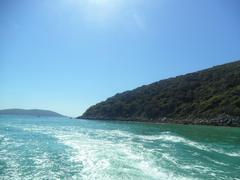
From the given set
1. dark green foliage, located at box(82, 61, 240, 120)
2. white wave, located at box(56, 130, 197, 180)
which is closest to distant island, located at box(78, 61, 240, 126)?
dark green foliage, located at box(82, 61, 240, 120)

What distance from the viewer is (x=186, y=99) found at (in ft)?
301

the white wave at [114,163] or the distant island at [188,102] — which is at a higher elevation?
the distant island at [188,102]

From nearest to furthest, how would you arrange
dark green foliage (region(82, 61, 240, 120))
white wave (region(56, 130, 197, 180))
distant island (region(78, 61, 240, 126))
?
white wave (region(56, 130, 197, 180)) → distant island (region(78, 61, 240, 126)) → dark green foliage (region(82, 61, 240, 120))

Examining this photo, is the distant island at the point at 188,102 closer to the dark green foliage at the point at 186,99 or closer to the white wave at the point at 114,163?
the dark green foliage at the point at 186,99

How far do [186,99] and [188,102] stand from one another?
8.72 feet

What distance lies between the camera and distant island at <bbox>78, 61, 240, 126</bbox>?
6958 centimetres

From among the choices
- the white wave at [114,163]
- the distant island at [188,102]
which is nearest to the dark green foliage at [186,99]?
the distant island at [188,102]

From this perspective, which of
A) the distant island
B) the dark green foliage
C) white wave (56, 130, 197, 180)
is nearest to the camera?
white wave (56, 130, 197, 180)

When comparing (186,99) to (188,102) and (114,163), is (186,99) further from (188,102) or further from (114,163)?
(114,163)

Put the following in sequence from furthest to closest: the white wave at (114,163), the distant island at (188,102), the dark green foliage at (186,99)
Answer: the dark green foliage at (186,99) → the distant island at (188,102) → the white wave at (114,163)

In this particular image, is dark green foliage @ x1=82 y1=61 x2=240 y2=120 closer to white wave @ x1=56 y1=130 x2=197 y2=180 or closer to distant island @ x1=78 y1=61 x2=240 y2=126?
distant island @ x1=78 y1=61 x2=240 y2=126

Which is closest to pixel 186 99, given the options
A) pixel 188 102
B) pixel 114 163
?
pixel 188 102

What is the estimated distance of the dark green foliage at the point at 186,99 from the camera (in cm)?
7456

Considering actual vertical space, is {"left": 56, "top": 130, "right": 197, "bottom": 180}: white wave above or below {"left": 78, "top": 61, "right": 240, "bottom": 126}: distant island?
below
